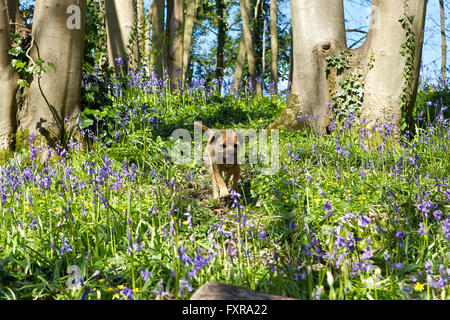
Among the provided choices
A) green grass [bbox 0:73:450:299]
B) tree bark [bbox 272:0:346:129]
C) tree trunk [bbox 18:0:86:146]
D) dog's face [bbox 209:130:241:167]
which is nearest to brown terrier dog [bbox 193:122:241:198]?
dog's face [bbox 209:130:241:167]

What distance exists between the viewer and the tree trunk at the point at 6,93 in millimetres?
5488

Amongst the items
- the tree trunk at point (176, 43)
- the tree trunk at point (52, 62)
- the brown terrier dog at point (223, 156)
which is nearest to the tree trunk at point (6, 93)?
the tree trunk at point (52, 62)

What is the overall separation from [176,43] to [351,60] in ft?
22.2

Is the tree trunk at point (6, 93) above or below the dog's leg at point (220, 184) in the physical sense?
above

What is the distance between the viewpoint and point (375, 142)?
572cm

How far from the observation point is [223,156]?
14.1ft

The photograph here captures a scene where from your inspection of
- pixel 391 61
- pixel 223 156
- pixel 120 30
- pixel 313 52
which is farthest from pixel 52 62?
pixel 391 61

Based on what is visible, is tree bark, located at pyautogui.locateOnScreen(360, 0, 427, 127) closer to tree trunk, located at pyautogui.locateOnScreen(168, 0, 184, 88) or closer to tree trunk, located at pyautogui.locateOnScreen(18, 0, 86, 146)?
tree trunk, located at pyautogui.locateOnScreen(18, 0, 86, 146)

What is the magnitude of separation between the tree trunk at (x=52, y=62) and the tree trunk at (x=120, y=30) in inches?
153

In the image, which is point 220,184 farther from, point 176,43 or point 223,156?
point 176,43

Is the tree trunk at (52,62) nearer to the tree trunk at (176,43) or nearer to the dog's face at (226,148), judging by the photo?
the dog's face at (226,148)

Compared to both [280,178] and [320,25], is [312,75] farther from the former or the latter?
[280,178]

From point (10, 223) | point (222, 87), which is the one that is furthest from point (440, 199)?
point (222, 87)

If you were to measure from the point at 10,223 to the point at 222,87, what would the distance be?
267 inches
